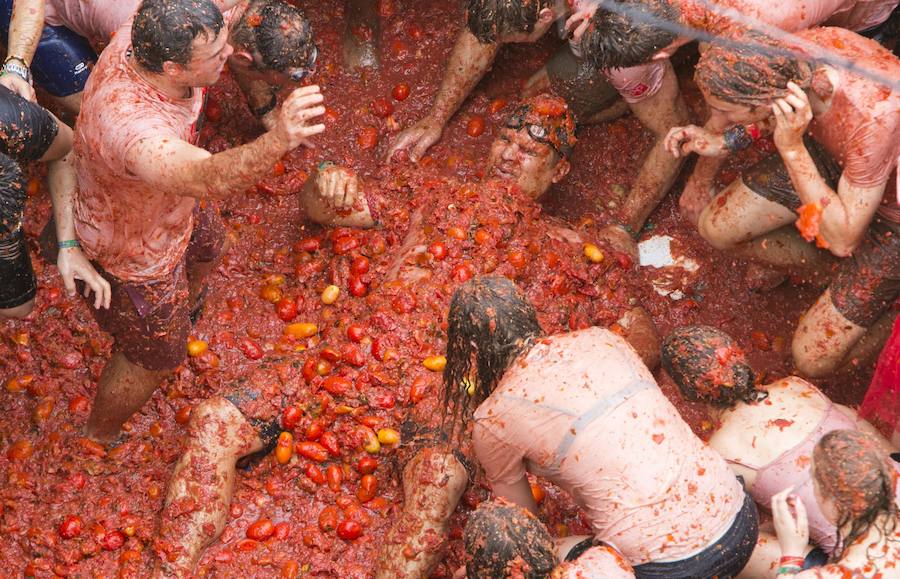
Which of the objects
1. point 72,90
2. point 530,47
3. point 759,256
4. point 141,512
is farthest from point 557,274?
point 72,90

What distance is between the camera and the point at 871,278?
12.6ft

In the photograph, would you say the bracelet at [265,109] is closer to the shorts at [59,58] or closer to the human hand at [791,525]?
the shorts at [59,58]

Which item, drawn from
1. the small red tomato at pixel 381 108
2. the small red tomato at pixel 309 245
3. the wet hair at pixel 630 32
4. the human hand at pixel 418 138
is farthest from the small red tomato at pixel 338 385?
the small red tomato at pixel 381 108

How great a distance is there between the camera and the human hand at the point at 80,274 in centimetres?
358

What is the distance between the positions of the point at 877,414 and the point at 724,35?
1.53 meters

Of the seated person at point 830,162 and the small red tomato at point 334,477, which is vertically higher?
the seated person at point 830,162

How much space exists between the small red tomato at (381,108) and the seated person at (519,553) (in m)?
2.78

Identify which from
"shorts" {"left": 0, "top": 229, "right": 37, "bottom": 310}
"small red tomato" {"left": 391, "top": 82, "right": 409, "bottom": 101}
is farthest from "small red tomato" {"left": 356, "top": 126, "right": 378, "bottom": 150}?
"shorts" {"left": 0, "top": 229, "right": 37, "bottom": 310}

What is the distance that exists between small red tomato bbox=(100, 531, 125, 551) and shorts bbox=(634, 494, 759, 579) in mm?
2027

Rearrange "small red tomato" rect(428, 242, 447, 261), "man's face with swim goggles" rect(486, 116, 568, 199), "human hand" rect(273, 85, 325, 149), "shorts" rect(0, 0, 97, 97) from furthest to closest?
1. "man's face with swim goggles" rect(486, 116, 568, 199)
2. "shorts" rect(0, 0, 97, 97)
3. "small red tomato" rect(428, 242, 447, 261)
4. "human hand" rect(273, 85, 325, 149)

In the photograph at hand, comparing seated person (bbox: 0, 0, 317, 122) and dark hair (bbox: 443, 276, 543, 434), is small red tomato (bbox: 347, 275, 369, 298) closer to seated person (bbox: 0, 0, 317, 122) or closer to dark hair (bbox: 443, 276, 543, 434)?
seated person (bbox: 0, 0, 317, 122)

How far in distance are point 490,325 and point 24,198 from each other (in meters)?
1.67

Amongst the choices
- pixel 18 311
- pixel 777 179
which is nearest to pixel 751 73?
pixel 777 179

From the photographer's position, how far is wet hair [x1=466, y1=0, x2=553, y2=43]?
4402 millimetres
